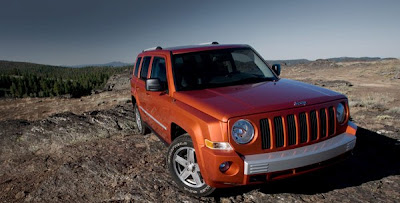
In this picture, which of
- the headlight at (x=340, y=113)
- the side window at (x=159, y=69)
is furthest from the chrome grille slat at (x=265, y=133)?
the side window at (x=159, y=69)

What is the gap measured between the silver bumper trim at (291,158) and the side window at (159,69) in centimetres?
204

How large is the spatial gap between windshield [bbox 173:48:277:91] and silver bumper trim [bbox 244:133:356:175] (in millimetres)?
1445

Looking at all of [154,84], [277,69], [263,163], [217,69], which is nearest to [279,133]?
[263,163]

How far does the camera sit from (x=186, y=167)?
337 centimetres

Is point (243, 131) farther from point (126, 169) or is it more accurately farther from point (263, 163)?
point (126, 169)

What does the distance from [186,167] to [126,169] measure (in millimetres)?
1674

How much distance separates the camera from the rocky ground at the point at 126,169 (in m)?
3.38

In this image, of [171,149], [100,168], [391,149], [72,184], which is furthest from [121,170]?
[391,149]

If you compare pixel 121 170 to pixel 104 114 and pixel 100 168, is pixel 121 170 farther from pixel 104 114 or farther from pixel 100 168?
pixel 104 114

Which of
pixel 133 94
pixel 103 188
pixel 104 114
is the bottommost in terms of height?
pixel 103 188

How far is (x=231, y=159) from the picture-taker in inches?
105

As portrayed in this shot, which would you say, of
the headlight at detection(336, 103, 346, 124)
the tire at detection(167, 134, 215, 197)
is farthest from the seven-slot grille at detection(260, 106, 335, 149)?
the tire at detection(167, 134, 215, 197)

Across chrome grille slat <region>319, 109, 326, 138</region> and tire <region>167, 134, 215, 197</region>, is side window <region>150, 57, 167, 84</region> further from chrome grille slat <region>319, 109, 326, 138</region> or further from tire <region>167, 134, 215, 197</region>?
chrome grille slat <region>319, 109, 326, 138</region>

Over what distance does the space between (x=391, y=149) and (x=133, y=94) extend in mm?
5631
